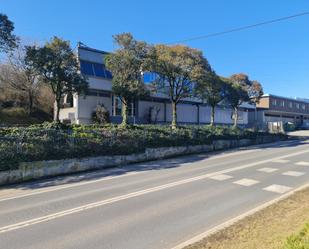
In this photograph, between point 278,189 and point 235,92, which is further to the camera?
point 235,92

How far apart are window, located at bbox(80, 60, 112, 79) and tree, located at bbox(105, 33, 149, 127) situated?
635 centimetres

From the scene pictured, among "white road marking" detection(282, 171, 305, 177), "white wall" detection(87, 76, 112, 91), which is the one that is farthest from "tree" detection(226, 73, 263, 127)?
"white road marking" detection(282, 171, 305, 177)

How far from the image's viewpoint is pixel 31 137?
1645 centimetres

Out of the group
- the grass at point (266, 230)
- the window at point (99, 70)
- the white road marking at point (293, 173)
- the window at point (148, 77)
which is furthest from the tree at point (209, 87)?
the grass at point (266, 230)

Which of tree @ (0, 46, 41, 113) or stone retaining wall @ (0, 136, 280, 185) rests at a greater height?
tree @ (0, 46, 41, 113)

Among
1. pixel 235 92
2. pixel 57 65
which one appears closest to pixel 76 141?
pixel 57 65

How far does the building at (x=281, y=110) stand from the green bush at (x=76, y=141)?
38075 millimetres

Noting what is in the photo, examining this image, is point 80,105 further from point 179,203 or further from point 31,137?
point 179,203

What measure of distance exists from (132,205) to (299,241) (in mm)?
5048

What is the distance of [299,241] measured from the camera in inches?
190

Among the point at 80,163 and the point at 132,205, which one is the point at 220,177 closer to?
the point at 132,205

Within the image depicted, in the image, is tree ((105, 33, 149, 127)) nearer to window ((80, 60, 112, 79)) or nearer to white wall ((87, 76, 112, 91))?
white wall ((87, 76, 112, 91))

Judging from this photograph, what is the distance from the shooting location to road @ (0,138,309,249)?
6551 millimetres

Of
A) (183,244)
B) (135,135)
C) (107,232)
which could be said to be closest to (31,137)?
(135,135)
